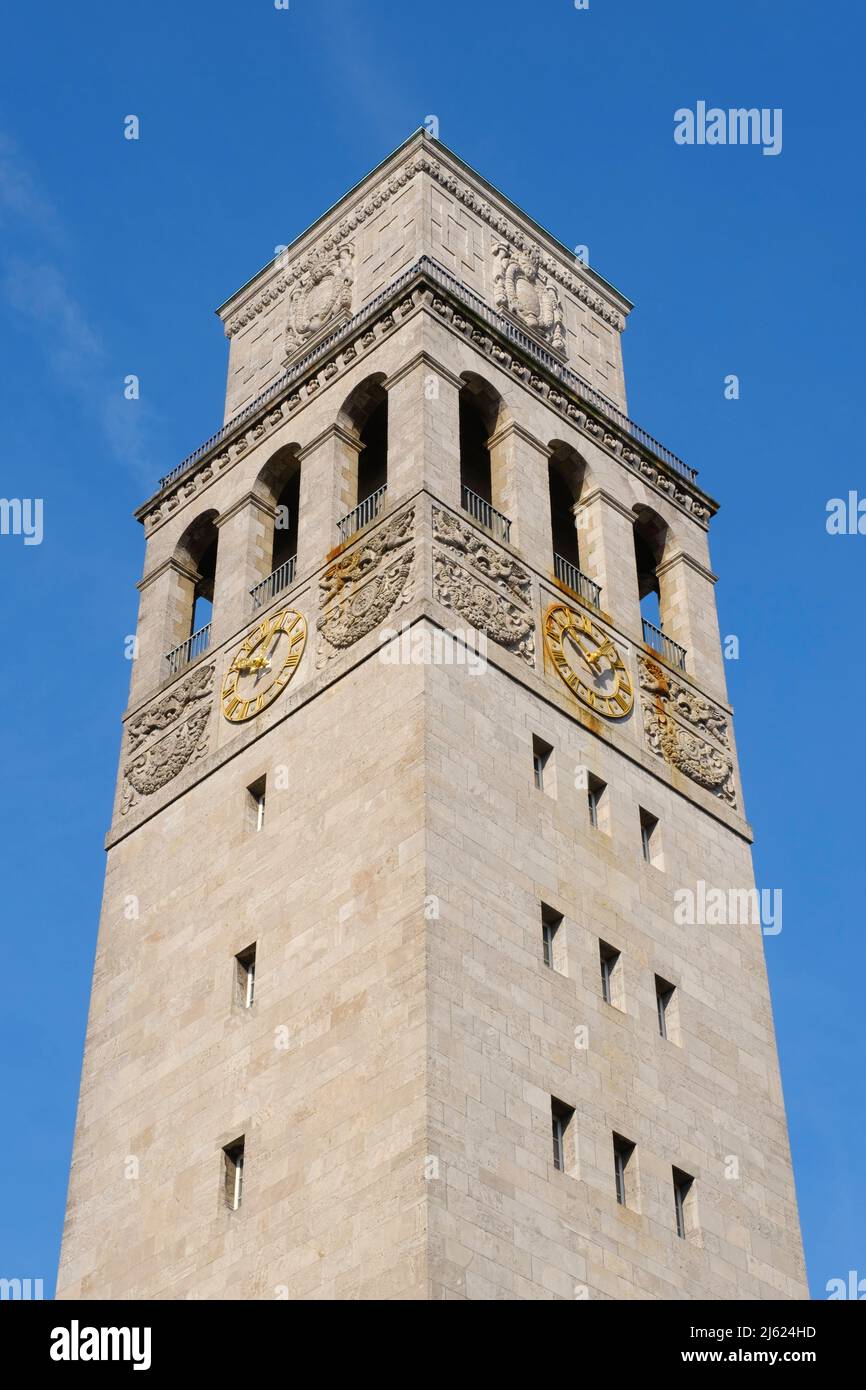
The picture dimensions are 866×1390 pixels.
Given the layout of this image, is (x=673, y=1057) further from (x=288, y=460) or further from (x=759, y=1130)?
(x=288, y=460)

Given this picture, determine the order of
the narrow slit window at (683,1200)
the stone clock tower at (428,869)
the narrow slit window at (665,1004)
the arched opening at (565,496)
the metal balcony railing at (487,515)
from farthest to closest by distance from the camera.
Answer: the arched opening at (565,496) → the metal balcony railing at (487,515) → the narrow slit window at (665,1004) → the narrow slit window at (683,1200) → the stone clock tower at (428,869)

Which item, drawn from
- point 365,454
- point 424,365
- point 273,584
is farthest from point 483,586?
point 365,454

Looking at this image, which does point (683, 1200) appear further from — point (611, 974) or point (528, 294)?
point (528, 294)

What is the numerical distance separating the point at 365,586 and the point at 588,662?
5.46m

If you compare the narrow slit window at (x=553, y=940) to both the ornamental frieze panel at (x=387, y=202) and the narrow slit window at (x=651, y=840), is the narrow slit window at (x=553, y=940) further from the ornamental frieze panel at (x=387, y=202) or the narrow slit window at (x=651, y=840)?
the ornamental frieze panel at (x=387, y=202)

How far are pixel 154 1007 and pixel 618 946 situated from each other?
9788mm

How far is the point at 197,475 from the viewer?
59375 mm

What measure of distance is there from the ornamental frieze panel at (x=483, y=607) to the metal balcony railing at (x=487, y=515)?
2.88 m

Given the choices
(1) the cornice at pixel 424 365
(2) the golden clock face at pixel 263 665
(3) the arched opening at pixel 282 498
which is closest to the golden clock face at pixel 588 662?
(2) the golden clock face at pixel 263 665

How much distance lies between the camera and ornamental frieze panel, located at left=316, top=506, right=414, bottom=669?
48125mm

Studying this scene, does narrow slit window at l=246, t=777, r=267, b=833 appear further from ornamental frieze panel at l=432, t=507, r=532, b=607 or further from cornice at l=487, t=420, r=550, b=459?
cornice at l=487, t=420, r=550, b=459

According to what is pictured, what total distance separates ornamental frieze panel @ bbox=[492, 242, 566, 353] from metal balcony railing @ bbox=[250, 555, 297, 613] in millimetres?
11680

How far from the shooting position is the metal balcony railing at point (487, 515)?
51844 mm
